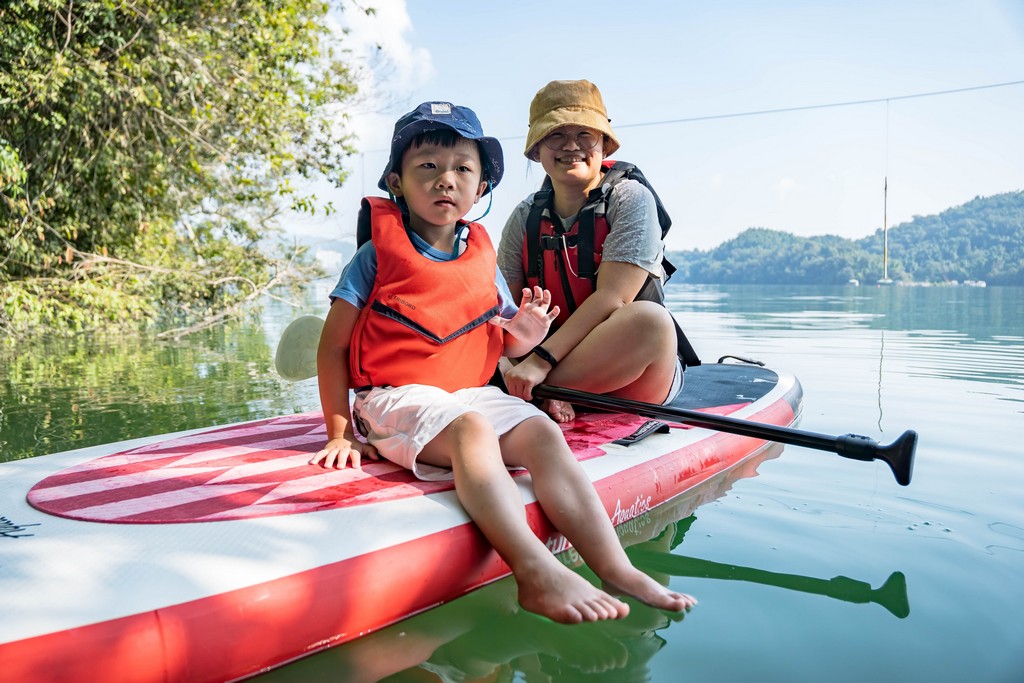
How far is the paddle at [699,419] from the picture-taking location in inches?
81.0

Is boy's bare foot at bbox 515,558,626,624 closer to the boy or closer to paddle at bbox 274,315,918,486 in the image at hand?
the boy

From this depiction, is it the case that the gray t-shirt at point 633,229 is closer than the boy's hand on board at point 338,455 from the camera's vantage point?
No

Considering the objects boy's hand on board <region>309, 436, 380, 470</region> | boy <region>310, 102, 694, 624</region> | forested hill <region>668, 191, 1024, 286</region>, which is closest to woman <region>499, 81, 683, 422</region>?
boy <region>310, 102, 694, 624</region>

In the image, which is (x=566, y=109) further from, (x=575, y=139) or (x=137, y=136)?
(x=137, y=136)

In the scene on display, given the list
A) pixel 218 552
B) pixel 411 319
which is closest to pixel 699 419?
pixel 411 319

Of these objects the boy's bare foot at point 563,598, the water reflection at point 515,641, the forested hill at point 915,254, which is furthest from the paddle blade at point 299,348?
the forested hill at point 915,254

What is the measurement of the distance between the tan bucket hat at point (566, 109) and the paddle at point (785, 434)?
0.88 meters

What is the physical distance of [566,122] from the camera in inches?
101

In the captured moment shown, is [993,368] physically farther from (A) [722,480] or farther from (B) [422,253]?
(B) [422,253]

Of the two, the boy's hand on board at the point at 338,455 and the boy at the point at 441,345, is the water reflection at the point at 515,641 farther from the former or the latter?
the boy's hand on board at the point at 338,455

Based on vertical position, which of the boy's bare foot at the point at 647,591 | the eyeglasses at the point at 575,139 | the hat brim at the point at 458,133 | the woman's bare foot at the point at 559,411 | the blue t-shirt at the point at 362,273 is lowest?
the boy's bare foot at the point at 647,591

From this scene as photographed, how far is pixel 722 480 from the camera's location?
8.91 feet

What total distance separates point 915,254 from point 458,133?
51.8m

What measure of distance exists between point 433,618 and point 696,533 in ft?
2.91
